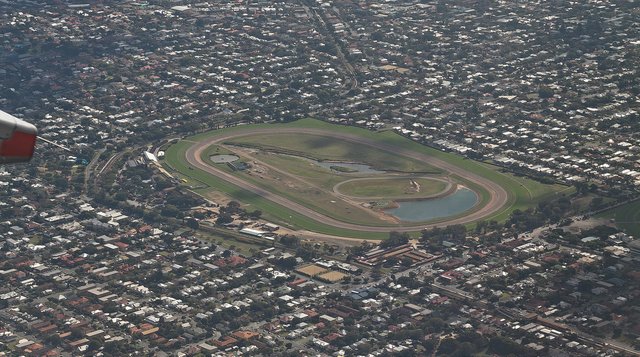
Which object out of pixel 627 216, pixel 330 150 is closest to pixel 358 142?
pixel 330 150

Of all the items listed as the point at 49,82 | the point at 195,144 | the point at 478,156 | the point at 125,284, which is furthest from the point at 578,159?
the point at 49,82

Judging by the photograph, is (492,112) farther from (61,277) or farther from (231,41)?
(61,277)

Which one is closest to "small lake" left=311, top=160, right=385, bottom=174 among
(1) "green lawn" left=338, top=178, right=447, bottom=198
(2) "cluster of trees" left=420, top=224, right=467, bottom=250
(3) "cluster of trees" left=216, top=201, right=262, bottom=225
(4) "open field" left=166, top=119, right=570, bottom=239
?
(4) "open field" left=166, top=119, right=570, bottom=239

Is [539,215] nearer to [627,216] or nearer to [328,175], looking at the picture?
[627,216]

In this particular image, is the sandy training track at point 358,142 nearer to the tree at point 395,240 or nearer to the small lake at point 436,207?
the small lake at point 436,207

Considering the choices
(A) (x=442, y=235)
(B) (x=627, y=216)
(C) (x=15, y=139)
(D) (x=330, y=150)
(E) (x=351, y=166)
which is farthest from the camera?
(D) (x=330, y=150)

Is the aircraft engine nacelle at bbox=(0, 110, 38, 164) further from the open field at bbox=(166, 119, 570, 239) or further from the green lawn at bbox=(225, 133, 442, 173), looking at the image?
the green lawn at bbox=(225, 133, 442, 173)
